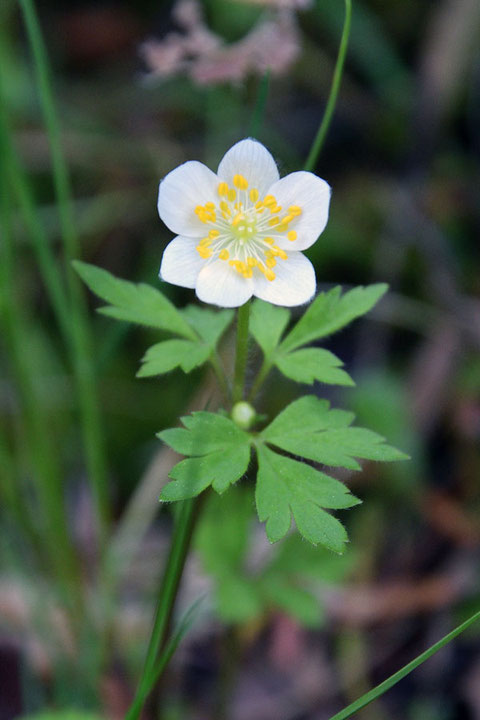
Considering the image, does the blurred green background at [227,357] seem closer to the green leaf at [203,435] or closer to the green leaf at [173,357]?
the green leaf at [173,357]

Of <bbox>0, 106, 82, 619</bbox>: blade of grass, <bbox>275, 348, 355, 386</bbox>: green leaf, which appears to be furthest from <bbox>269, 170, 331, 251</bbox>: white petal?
<bbox>0, 106, 82, 619</bbox>: blade of grass

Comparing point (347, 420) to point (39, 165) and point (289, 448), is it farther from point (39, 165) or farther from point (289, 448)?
point (39, 165)

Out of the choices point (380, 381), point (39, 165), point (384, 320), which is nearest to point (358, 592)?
point (380, 381)

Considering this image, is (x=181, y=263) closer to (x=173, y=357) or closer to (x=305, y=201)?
(x=173, y=357)

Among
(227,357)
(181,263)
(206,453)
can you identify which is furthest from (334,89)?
(227,357)

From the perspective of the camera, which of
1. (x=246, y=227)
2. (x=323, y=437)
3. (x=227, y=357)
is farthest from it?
(x=227, y=357)

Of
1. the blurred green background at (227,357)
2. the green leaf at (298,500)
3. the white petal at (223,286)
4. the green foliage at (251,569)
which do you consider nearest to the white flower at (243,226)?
the white petal at (223,286)
